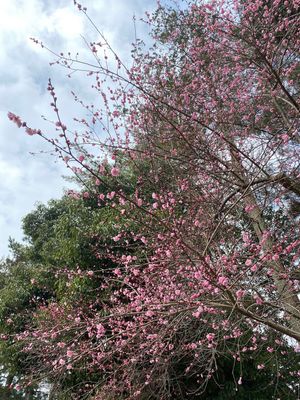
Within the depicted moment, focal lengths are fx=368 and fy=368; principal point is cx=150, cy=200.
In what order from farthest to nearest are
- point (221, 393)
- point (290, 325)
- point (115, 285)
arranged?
1. point (115, 285)
2. point (221, 393)
3. point (290, 325)

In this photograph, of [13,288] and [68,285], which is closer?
[68,285]

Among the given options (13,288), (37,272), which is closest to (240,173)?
(37,272)

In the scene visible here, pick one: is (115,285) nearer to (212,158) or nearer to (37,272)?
(37,272)

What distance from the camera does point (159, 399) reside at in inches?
181

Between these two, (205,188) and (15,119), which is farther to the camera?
(205,188)

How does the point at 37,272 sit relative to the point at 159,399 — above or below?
above

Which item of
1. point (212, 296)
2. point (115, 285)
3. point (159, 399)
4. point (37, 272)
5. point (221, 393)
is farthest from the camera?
point (37, 272)

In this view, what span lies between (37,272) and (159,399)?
3334mm

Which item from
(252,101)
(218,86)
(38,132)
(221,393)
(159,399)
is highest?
(218,86)

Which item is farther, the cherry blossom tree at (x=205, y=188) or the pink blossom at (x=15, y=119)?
the cherry blossom tree at (x=205, y=188)

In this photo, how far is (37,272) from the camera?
6816 millimetres

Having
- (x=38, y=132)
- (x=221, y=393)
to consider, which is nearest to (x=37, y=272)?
(x=221, y=393)

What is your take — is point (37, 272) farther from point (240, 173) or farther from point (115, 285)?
point (240, 173)

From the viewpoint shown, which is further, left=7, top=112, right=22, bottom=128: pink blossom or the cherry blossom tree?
the cherry blossom tree
